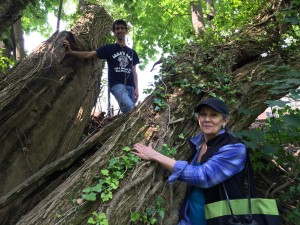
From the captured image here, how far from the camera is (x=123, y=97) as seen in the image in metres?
5.03

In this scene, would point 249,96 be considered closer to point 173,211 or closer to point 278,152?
point 278,152

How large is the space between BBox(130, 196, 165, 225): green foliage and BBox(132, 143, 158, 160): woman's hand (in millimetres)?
397

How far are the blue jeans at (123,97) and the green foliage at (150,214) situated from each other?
249 centimetres

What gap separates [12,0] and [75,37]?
1130 mm

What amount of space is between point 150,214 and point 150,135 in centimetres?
88

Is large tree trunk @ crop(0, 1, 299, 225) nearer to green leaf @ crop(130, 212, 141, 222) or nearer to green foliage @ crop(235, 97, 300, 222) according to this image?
green leaf @ crop(130, 212, 141, 222)

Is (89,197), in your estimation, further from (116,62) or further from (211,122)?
(116,62)

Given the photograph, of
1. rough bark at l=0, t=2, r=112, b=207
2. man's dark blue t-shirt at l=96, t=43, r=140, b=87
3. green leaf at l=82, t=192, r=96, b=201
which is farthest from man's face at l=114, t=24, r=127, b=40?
green leaf at l=82, t=192, r=96, b=201

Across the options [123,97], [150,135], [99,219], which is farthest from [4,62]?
[99,219]

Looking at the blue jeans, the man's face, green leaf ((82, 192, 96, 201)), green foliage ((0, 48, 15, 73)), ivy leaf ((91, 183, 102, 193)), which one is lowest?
green leaf ((82, 192, 96, 201))

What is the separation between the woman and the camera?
2.18 meters

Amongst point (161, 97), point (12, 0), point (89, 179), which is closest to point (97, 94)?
point (12, 0)

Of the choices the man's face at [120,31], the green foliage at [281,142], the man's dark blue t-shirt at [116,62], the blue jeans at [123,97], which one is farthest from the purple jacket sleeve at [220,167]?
the man's face at [120,31]

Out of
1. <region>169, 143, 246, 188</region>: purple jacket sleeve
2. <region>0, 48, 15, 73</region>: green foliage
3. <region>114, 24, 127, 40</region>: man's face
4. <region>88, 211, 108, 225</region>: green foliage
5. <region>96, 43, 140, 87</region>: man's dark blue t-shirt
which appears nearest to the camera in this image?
<region>169, 143, 246, 188</region>: purple jacket sleeve
